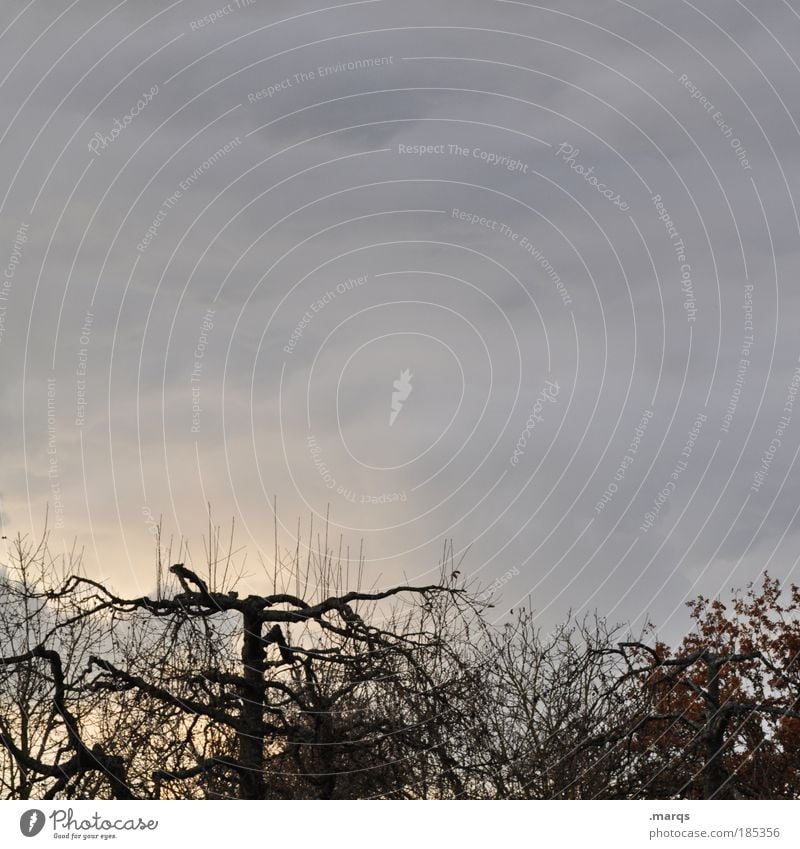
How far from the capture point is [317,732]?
17312 mm

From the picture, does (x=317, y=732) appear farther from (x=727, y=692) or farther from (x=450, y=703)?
(x=727, y=692)

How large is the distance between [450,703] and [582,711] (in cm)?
312

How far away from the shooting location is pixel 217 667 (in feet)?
56.4

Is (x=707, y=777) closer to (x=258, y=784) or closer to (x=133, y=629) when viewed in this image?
(x=258, y=784)
